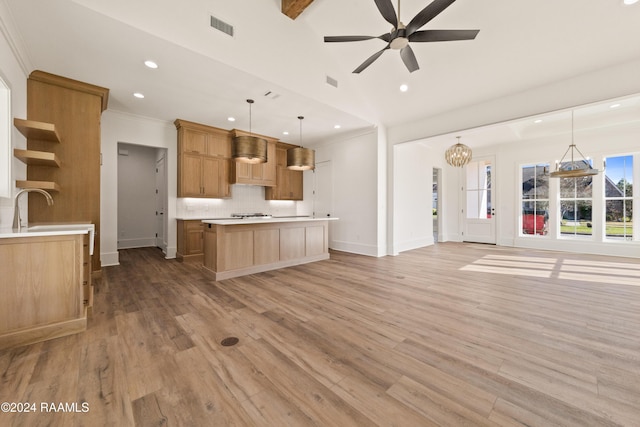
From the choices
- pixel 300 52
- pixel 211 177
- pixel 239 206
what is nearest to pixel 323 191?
pixel 239 206

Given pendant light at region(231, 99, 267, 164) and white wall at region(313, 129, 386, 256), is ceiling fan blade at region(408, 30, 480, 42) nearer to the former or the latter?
pendant light at region(231, 99, 267, 164)

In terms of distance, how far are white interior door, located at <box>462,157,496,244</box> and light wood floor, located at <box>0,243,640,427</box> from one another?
4.40m

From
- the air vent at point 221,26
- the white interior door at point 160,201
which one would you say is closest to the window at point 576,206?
the air vent at point 221,26

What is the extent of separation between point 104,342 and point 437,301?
11.0 ft

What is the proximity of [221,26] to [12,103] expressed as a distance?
8.50 ft

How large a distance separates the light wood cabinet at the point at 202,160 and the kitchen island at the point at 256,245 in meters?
1.77

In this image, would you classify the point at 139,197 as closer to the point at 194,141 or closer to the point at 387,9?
the point at 194,141

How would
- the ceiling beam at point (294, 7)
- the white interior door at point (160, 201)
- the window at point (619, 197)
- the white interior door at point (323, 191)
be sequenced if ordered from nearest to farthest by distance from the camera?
the ceiling beam at point (294, 7)
the window at point (619, 197)
the white interior door at point (160, 201)
the white interior door at point (323, 191)

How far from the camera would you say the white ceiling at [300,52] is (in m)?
2.81

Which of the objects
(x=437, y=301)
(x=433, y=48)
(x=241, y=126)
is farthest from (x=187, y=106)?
(x=437, y=301)

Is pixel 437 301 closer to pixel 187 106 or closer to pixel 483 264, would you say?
pixel 483 264

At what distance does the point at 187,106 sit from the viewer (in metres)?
4.71

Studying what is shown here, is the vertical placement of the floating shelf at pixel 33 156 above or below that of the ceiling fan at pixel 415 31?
below

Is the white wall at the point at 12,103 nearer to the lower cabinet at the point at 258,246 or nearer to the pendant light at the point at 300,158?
the lower cabinet at the point at 258,246
